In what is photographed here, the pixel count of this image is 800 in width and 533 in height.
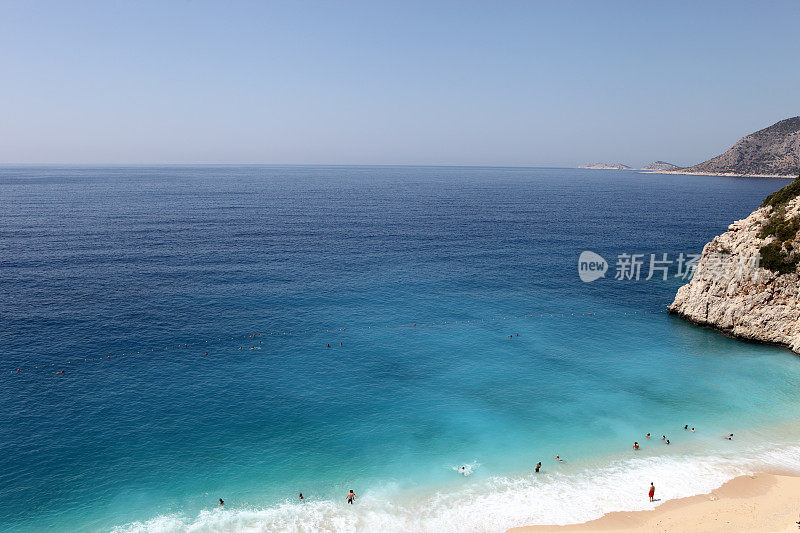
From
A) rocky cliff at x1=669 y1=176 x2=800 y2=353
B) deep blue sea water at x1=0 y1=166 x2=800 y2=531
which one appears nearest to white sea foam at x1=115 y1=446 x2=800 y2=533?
deep blue sea water at x1=0 y1=166 x2=800 y2=531

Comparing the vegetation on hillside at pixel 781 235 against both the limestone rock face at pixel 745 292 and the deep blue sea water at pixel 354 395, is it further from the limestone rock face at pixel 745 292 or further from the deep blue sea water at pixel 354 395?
the deep blue sea water at pixel 354 395

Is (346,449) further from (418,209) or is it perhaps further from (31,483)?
(418,209)

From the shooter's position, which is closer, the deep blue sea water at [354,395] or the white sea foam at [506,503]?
the white sea foam at [506,503]

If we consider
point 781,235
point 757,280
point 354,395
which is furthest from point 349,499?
point 781,235

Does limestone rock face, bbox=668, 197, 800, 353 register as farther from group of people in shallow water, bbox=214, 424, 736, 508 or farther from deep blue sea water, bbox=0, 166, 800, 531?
group of people in shallow water, bbox=214, 424, 736, 508

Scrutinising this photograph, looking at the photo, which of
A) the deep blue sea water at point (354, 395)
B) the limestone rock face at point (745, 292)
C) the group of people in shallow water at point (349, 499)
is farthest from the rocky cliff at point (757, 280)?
the group of people in shallow water at point (349, 499)

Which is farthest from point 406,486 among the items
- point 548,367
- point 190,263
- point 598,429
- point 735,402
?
point 190,263
